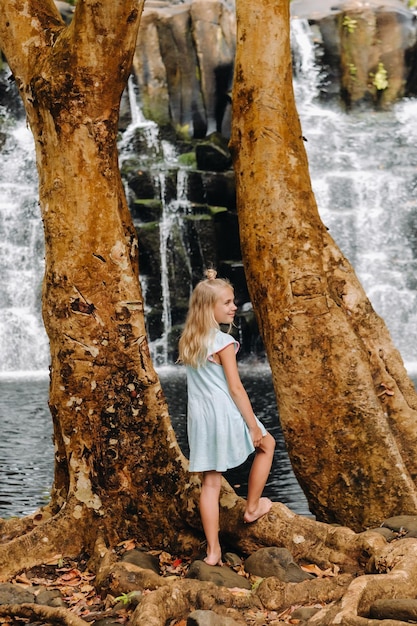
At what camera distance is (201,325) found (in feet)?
17.3

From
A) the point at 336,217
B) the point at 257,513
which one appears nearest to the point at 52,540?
the point at 257,513

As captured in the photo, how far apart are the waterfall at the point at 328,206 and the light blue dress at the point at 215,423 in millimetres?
16212

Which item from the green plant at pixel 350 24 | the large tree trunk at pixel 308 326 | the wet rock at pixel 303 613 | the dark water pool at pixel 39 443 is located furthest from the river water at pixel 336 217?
the wet rock at pixel 303 613

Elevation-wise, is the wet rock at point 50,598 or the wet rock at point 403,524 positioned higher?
the wet rock at point 403,524

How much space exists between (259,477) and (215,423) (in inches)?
18.9

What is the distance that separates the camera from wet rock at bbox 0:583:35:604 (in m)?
5.07

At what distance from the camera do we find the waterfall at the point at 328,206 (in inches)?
880

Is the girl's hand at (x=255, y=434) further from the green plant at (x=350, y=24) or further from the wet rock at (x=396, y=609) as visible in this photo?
the green plant at (x=350, y=24)

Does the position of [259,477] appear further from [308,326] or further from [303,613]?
[308,326]

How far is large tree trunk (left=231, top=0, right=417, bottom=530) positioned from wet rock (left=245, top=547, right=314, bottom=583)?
1137 millimetres

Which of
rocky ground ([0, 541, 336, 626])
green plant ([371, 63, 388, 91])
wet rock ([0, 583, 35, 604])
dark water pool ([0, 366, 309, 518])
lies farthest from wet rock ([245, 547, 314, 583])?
green plant ([371, 63, 388, 91])

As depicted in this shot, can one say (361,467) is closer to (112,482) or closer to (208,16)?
(112,482)

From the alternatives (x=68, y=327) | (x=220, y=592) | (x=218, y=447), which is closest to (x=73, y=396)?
(x=68, y=327)

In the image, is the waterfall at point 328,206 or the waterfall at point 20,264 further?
the waterfall at point 328,206
